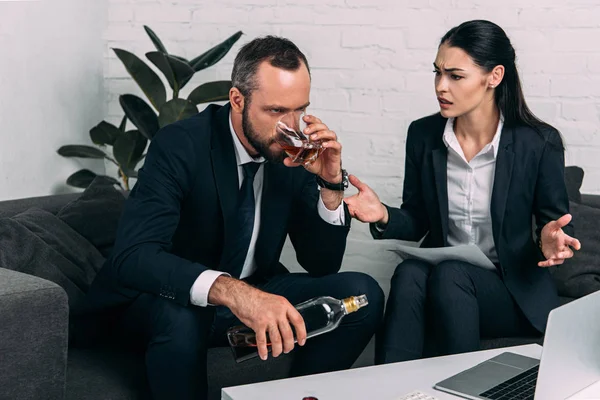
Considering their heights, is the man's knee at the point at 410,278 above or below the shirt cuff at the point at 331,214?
below

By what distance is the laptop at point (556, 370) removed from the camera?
52.5 inches

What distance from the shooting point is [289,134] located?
1845mm

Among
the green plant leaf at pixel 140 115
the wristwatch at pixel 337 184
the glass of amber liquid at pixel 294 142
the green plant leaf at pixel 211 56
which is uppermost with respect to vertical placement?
the green plant leaf at pixel 211 56

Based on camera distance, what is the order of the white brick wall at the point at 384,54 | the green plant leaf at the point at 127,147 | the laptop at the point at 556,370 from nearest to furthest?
the laptop at the point at 556,370, the white brick wall at the point at 384,54, the green plant leaf at the point at 127,147

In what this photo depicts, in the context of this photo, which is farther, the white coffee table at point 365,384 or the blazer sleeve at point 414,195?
the blazer sleeve at point 414,195

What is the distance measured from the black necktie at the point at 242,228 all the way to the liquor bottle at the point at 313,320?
329mm

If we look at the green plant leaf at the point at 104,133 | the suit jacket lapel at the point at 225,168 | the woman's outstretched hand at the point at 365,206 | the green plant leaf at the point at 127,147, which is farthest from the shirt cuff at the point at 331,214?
the green plant leaf at the point at 104,133

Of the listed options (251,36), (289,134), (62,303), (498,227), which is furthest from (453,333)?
(251,36)

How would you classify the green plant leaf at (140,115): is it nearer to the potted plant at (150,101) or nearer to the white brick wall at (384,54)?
the potted plant at (150,101)

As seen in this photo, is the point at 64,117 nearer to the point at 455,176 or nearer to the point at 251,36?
the point at 251,36

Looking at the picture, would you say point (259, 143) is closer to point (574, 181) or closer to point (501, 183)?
point (501, 183)

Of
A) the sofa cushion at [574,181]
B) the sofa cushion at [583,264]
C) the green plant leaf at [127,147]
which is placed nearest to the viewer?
the sofa cushion at [583,264]

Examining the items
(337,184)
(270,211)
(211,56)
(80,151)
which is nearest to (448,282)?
(337,184)

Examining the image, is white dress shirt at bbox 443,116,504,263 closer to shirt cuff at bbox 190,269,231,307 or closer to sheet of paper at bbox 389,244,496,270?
sheet of paper at bbox 389,244,496,270
